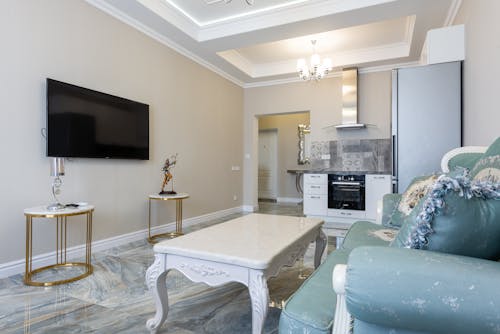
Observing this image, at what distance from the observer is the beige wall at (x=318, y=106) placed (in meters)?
5.34

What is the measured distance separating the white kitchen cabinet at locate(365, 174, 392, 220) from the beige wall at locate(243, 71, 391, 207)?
1.11 metres

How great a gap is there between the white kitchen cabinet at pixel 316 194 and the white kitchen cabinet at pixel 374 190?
0.64m

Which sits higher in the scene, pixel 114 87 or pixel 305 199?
pixel 114 87

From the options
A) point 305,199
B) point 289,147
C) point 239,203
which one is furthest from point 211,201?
point 289,147

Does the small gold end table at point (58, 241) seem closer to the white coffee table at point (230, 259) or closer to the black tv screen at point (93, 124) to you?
the black tv screen at point (93, 124)

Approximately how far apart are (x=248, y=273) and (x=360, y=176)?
12.3ft

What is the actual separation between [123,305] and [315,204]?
3.63 m

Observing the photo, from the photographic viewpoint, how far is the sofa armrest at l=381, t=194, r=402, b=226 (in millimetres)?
2268

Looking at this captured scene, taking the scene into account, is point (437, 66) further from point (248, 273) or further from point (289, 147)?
point (289, 147)

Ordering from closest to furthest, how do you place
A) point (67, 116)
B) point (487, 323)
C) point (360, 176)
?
point (487, 323)
point (67, 116)
point (360, 176)

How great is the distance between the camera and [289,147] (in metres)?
8.31

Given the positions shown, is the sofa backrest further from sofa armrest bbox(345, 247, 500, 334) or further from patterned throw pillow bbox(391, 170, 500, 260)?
sofa armrest bbox(345, 247, 500, 334)

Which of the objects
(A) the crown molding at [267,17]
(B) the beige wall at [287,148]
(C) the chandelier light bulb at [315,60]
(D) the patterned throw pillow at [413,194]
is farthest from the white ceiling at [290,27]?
(B) the beige wall at [287,148]

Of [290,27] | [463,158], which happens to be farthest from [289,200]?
[463,158]
